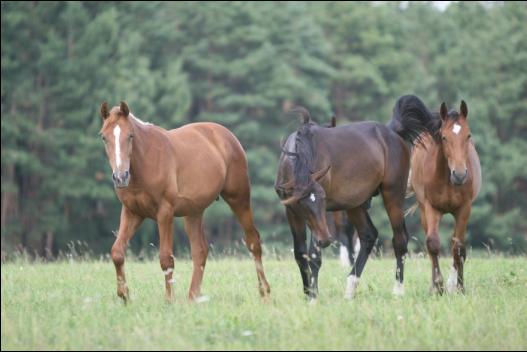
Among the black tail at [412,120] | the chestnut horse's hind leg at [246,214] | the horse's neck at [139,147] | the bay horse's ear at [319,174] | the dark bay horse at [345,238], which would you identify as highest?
the black tail at [412,120]

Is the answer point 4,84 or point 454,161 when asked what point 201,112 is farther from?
point 454,161

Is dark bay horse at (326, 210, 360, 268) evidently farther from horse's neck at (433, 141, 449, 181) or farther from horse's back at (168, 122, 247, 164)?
horse's back at (168, 122, 247, 164)

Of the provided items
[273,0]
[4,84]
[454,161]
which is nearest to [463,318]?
[454,161]

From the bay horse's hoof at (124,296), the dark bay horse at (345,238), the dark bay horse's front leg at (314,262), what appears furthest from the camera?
the dark bay horse at (345,238)

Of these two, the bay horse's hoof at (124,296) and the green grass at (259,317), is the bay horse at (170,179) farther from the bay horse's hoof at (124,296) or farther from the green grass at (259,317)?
the green grass at (259,317)

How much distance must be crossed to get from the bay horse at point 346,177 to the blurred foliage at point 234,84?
19.1 metres

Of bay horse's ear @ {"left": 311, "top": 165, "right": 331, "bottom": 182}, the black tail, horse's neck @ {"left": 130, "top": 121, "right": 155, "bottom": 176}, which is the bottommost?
bay horse's ear @ {"left": 311, "top": 165, "right": 331, "bottom": 182}

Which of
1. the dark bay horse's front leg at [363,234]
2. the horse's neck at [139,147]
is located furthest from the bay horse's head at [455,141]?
the horse's neck at [139,147]

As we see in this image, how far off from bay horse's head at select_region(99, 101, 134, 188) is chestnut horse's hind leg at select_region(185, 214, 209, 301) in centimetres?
155

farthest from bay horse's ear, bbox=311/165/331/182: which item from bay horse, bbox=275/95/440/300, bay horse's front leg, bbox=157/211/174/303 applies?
bay horse's front leg, bbox=157/211/174/303

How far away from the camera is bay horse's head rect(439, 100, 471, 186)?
10836 mm

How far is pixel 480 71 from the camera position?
45.2m

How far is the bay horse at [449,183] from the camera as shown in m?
10.9

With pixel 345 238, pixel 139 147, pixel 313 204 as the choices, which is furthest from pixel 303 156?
pixel 345 238
